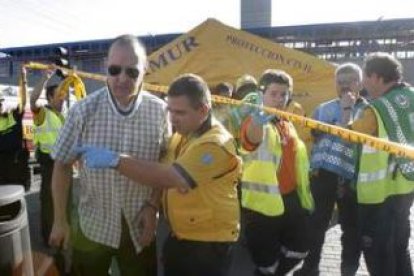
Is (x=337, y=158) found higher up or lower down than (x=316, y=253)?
higher up

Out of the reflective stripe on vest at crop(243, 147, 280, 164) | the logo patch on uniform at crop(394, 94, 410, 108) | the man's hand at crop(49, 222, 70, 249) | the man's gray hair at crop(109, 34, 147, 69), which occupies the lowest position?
the man's hand at crop(49, 222, 70, 249)

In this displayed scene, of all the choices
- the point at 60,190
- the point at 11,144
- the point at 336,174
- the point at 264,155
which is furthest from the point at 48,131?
the point at 60,190

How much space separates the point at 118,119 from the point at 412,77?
34.5m

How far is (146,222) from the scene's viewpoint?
259 centimetres

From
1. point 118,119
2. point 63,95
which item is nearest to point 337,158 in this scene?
point 118,119

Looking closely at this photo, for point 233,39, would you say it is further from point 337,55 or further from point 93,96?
point 337,55

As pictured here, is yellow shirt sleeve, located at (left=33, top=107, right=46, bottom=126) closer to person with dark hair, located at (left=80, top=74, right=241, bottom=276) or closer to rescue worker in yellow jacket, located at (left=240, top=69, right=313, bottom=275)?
rescue worker in yellow jacket, located at (left=240, top=69, right=313, bottom=275)

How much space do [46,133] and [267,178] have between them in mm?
3023

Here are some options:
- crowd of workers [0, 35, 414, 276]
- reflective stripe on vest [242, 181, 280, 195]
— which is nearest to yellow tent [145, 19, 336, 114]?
crowd of workers [0, 35, 414, 276]

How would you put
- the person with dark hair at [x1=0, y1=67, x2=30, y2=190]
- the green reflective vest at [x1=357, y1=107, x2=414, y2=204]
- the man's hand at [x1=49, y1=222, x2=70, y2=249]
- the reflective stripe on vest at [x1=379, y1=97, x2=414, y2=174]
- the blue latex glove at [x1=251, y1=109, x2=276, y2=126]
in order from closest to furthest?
1. the man's hand at [x1=49, y1=222, x2=70, y2=249]
2. the blue latex glove at [x1=251, y1=109, x2=276, y2=126]
3. the reflective stripe on vest at [x1=379, y1=97, x2=414, y2=174]
4. the green reflective vest at [x1=357, y1=107, x2=414, y2=204]
5. the person with dark hair at [x1=0, y1=67, x2=30, y2=190]

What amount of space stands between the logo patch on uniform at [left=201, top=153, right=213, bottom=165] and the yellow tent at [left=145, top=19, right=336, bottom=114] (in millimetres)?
6454

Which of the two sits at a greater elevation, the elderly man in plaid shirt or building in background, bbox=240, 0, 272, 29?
building in background, bbox=240, 0, 272, 29

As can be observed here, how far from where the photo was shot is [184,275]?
246cm

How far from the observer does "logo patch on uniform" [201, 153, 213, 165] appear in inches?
91.0
